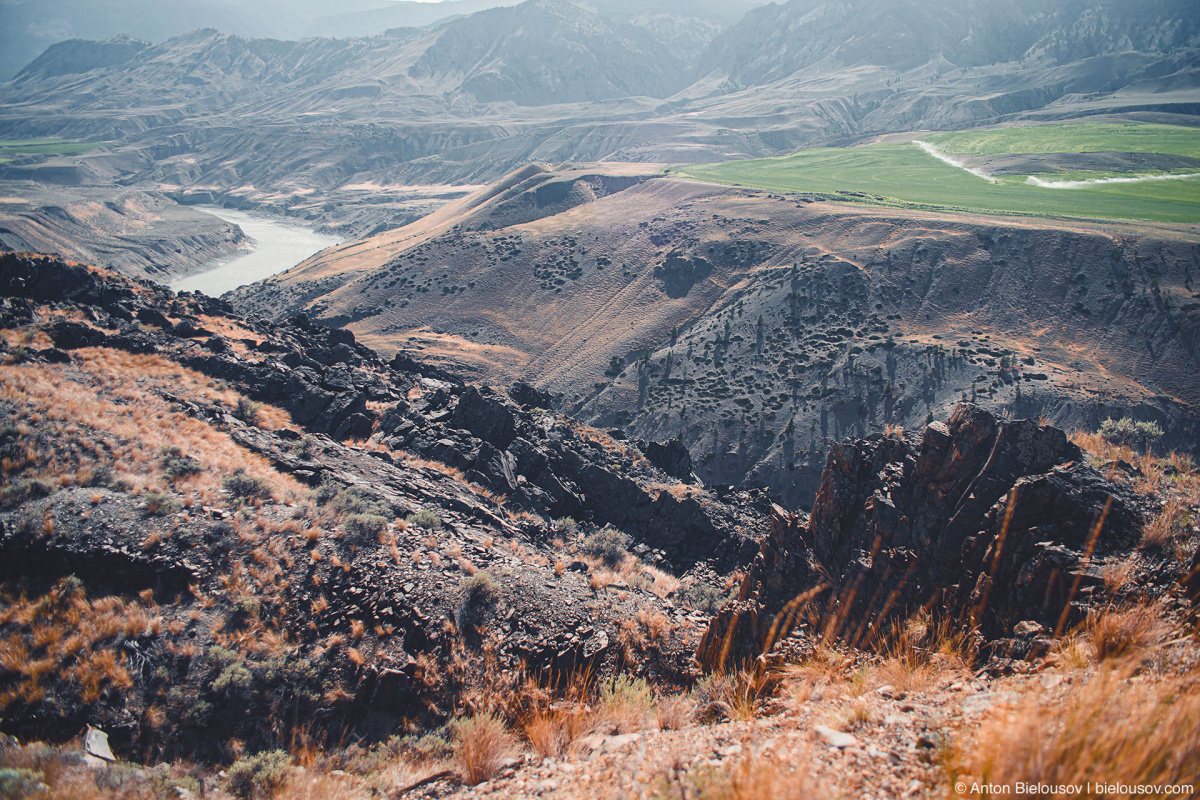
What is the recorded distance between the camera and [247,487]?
1272cm

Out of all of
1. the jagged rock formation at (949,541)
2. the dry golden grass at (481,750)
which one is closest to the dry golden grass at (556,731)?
the dry golden grass at (481,750)

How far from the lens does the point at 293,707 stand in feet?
27.7

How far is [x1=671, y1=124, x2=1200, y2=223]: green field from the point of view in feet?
226

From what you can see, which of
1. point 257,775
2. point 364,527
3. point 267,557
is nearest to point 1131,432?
point 364,527

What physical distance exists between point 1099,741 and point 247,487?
46.9ft

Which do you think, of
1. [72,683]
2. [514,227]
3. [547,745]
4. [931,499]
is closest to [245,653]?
[72,683]

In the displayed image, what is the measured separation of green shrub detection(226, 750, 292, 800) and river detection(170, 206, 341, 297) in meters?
104

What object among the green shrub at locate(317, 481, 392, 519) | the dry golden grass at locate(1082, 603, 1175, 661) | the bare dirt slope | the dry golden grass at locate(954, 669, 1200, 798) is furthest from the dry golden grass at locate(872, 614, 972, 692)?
the bare dirt slope

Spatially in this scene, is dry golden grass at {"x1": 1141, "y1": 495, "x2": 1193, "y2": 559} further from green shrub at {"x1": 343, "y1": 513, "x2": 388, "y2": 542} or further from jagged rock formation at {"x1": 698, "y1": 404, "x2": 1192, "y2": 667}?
green shrub at {"x1": 343, "y1": 513, "x2": 388, "y2": 542}

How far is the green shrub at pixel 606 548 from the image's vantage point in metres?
18.3

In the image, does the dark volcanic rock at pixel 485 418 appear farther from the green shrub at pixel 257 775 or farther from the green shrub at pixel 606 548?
the green shrub at pixel 257 775

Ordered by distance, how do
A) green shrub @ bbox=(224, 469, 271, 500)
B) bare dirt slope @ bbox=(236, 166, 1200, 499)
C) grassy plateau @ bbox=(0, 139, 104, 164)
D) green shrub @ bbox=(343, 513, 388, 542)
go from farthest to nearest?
grassy plateau @ bbox=(0, 139, 104, 164)
bare dirt slope @ bbox=(236, 166, 1200, 499)
green shrub @ bbox=(224, 469, 271, 500)
green shrub @ bbox=(343, 513, 388, 542)

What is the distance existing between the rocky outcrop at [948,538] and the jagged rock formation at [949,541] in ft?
0.06

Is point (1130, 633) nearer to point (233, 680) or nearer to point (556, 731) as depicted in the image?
point (556, 731)
